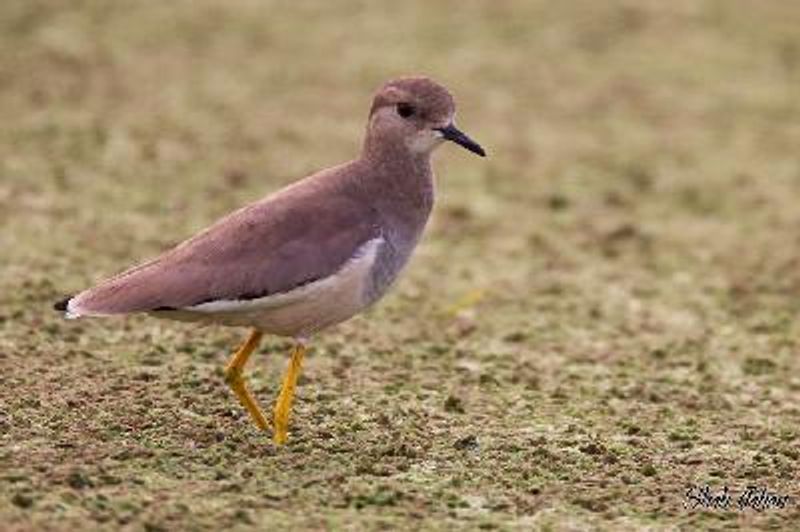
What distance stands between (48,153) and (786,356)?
159 inches

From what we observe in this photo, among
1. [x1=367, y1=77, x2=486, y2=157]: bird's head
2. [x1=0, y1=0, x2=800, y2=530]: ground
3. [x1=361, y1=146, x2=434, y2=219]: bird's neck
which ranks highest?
[x1=367, y1=77, x2=486, y2=157]: bird's head

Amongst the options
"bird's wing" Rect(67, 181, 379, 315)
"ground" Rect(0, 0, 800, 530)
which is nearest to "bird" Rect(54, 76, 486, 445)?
"bird's wing" Rect(67, 181, 379, 315)

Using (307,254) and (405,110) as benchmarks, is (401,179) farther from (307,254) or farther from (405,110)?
(307,254)

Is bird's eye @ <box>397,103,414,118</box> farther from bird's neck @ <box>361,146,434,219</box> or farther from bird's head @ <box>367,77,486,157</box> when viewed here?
bird's neck @ <box>361,146,434,219</box>

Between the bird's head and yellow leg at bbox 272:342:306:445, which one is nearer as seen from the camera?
yellow leg at bbox 272:342:306:445

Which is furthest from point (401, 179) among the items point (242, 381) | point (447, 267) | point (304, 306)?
point (447, 267)

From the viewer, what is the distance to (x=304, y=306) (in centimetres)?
515

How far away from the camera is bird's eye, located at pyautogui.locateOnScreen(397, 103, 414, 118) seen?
221 inches

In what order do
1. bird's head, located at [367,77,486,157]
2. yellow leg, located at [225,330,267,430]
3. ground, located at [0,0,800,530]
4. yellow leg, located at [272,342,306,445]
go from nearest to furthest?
ground, located at [0,0,800,530]
yellow leg, located at [272,342,306,445]
yellow leg, located at [225,330,267,430]
bird's head, located at [367,77,486,157]

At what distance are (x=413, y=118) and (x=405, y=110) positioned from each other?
0.04m

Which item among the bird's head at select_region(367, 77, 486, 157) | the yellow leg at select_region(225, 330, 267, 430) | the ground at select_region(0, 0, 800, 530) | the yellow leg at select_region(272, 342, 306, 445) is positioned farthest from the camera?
the bird's head at select_region(367, 77, 486, 157)

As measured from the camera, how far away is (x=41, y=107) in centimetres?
943

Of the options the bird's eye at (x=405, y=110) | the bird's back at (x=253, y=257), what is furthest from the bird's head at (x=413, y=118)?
the bird's back at (x=253, y=257)

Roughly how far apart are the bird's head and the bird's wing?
324mm
